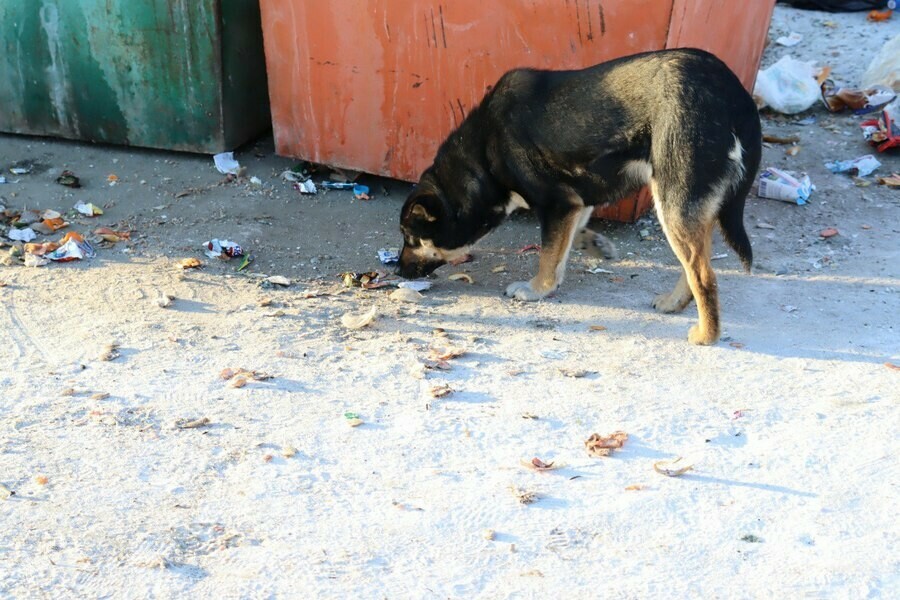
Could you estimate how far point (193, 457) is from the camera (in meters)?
3.99

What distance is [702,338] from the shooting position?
16.7 ft

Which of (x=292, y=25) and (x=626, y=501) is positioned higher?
(x=292, y=25)

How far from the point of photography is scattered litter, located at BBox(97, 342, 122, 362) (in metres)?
4.77

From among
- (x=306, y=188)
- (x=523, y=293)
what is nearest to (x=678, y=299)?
(x=523, y=293)

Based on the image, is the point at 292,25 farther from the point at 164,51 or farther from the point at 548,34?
the point at 548,34

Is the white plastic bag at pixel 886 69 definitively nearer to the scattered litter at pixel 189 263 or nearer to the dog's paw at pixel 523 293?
the dog's paw at pixel 523 293

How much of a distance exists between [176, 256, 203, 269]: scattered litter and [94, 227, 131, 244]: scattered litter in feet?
1.80

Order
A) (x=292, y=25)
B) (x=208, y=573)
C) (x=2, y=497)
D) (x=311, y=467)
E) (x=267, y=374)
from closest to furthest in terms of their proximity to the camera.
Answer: (x=208, y=573), (x=2, y=497), (x=311, y=467), (x=267, y=374), (x=292, y=25)

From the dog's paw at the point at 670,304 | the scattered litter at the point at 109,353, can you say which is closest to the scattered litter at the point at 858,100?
the dog's paw at the point at 670,304

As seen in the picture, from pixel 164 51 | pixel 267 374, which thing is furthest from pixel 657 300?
pixel 164 51

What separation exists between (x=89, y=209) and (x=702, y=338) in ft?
13.7

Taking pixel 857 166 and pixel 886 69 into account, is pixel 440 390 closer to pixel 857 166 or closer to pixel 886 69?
pixel 857 166

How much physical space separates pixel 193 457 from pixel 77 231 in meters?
2.97

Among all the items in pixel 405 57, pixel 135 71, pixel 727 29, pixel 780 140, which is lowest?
pixel 780 140
